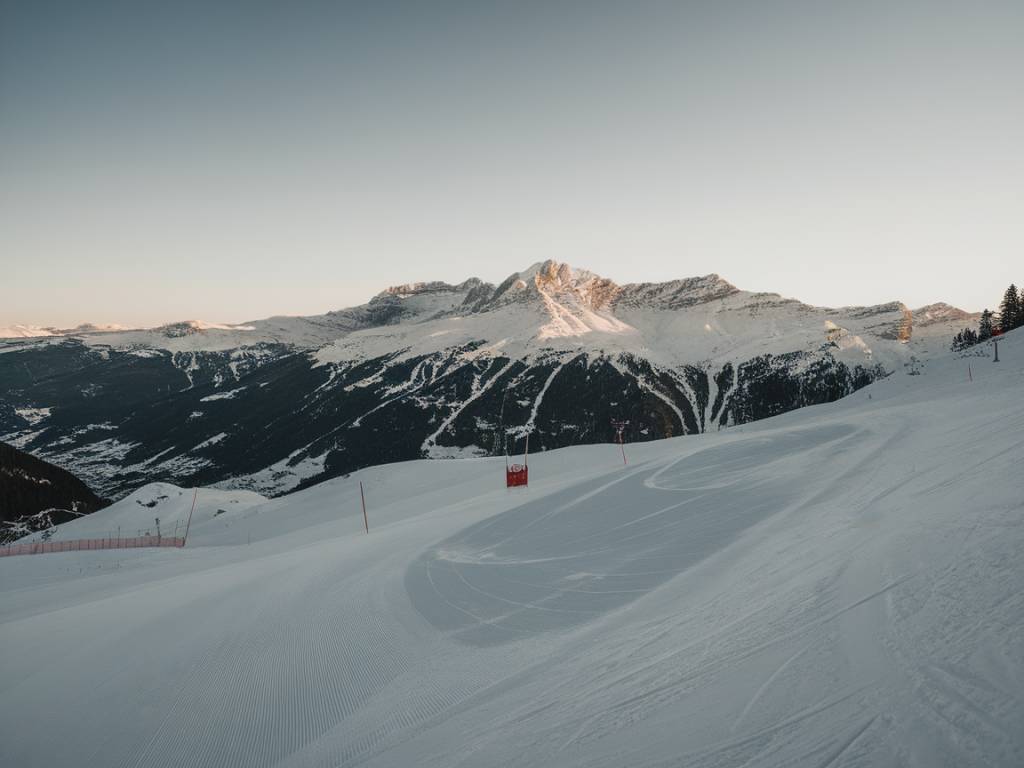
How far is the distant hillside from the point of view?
86.8 metres

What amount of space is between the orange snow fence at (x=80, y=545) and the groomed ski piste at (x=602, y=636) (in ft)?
36.1

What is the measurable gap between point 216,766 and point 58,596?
1640 centimetres

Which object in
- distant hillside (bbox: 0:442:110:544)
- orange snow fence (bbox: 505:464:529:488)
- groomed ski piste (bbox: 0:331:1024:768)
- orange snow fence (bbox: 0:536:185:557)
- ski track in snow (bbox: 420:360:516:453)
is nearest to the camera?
groomed ski piste (bbox: 0:331:1024:768)

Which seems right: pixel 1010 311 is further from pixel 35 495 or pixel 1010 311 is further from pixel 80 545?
pixel 35 495

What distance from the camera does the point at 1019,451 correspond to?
13953 millimetres

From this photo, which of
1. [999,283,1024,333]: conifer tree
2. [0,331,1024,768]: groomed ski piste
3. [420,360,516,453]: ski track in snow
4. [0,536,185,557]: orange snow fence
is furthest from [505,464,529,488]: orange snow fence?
[420,360,516,453]: ski track in snow

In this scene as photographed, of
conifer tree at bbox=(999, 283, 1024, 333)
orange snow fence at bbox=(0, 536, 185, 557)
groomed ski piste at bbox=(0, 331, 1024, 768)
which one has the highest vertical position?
conifer tree at bbox=(999, 283, 1024, 333)

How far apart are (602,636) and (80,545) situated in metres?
42.2

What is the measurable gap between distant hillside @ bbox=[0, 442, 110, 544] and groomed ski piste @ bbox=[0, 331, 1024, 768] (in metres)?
90.9

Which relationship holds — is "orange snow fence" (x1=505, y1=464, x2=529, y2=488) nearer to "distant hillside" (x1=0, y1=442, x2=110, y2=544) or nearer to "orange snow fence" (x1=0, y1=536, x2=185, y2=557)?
"orange snow fence" (x1=0, y1=536, x2=185, y2=557)

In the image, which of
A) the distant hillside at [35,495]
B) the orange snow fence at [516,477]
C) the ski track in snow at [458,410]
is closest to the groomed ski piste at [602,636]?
the orange snow fence at [516,477]

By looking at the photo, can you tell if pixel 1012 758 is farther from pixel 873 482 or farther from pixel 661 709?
pixel 873 482

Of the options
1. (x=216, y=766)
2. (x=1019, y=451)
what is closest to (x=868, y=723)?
(x=216, y=766)

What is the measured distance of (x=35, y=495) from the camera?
A: 3698 inches
